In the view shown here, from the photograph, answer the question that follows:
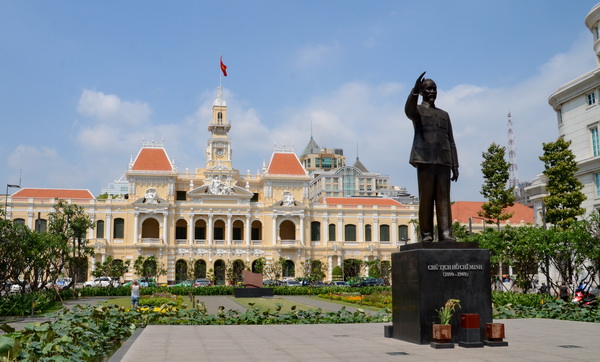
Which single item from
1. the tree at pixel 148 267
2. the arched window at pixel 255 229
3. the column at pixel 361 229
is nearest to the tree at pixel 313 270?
the column at pixel 361 229

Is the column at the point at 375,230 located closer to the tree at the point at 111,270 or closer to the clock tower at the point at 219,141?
the clock tower at the point at 219,141

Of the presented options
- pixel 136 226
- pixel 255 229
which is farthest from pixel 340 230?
pixel 136 226

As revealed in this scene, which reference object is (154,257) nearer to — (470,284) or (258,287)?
(258,287)

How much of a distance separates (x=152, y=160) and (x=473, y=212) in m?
36.6

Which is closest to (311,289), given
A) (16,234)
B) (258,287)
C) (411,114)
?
(258,287)

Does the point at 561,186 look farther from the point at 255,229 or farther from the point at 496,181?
the point at 255,229

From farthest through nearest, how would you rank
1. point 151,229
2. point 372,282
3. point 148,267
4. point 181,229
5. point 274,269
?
1. point 181,229
2. point 151,229
3. point 274,269
4. point 148,267
5. point 372,282

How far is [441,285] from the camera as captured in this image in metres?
11.9

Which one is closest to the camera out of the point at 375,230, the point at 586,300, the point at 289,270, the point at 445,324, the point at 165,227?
the point at 445,324

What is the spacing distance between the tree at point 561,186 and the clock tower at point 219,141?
3931cm

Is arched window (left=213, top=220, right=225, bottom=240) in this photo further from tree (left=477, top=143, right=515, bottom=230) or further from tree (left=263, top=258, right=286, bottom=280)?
tree (left=477, top=143, right=515, bottom=230)

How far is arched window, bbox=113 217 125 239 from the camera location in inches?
2478

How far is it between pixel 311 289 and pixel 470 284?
34244mm

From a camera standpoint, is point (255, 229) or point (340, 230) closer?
point (340, 230)
